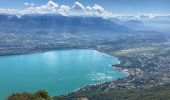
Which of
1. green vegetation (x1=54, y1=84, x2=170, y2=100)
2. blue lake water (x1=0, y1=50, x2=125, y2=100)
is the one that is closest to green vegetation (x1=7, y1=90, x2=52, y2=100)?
green vegetation (x1=54, y1=84, x2=170, y2=100)

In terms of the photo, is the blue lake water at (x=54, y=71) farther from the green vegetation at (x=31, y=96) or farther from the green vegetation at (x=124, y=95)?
the green vegetation at (x=31, y=96)

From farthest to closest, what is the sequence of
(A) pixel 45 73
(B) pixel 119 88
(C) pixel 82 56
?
1. (C) pixel 82 56
2. (A) pixel 45 73
3. (B) pixel 119 88

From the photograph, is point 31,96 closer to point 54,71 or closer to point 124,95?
point 124,95

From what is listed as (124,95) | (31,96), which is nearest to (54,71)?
(124,95)

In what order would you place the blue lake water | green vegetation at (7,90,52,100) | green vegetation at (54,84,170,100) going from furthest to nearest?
the blue lake water
green vegetation at (54,84,170,100)
green vegetation at (7,90,52,100)

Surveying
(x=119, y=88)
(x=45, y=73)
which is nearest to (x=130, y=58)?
(x=45, y=73)

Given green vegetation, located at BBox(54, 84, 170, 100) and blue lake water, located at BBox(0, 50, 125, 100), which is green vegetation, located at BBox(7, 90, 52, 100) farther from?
blue lake water, located at BBox(0, 50, 125, 100)

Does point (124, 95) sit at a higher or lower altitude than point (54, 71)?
higher

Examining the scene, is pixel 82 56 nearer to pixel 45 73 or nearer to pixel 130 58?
pixel 130 58
